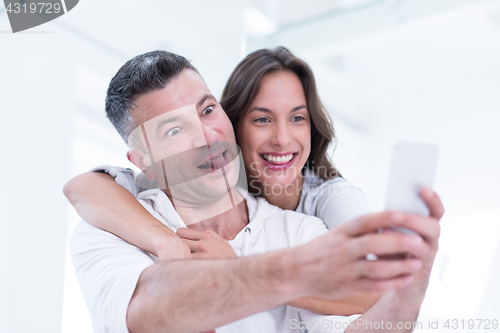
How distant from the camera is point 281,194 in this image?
1.57 meters

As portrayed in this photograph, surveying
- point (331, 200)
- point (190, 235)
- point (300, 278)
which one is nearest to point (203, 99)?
point (190, 235)

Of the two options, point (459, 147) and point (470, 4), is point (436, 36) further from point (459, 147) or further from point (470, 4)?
point (459, 147)

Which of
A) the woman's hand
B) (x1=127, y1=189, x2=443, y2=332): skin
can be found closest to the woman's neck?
the woman's hand

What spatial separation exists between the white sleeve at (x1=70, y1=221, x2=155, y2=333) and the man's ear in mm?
334

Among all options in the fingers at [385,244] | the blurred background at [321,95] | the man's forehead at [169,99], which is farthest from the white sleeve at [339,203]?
the fingers at [385,244]

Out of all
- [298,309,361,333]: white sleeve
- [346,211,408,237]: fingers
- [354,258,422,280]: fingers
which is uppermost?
[346,211,408,237]: fingers

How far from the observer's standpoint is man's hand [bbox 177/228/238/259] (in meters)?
1.01

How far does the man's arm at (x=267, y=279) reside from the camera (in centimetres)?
56

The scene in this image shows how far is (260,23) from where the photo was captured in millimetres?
3420

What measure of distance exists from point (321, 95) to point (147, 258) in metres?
2.76

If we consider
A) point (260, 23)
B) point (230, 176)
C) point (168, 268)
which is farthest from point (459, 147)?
point (168, 268)

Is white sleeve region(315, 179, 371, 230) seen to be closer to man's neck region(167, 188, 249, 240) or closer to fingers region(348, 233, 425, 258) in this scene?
man's neck region(167, 188, 249, 240)

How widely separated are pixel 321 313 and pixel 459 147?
11.0 feet

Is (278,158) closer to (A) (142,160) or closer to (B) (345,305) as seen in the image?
(A) (142,160)
